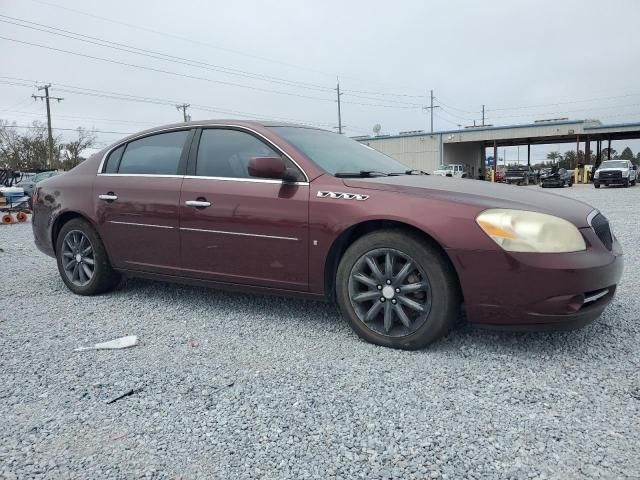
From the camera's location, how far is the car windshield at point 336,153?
3.42 metres

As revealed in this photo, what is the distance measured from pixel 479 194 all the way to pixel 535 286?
65 centimetres

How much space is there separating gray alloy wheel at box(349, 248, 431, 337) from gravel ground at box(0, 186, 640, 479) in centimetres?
18

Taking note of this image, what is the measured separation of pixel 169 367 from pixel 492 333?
6.78ft

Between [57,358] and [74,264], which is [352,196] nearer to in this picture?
[57,358]

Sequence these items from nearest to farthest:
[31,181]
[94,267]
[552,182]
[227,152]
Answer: [227,152] < [94,267] < [31,181] < [552,182]

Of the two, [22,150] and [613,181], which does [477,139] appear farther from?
[22,150]

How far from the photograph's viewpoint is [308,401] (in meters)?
2.31

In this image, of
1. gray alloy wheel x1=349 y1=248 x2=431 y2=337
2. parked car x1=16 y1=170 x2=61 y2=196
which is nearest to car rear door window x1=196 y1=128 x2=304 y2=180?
gray alloy wheel x1=349 y1=248 x2=431 y2=337

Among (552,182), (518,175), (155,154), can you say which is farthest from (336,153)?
(518,175)

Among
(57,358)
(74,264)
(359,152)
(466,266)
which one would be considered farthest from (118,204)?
(466,266)

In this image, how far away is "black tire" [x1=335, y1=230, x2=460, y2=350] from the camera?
2.76m

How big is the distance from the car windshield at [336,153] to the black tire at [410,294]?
65 centimetres

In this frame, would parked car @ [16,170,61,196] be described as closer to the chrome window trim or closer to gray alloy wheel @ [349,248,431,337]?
the chrome window trim

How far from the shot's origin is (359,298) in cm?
299
